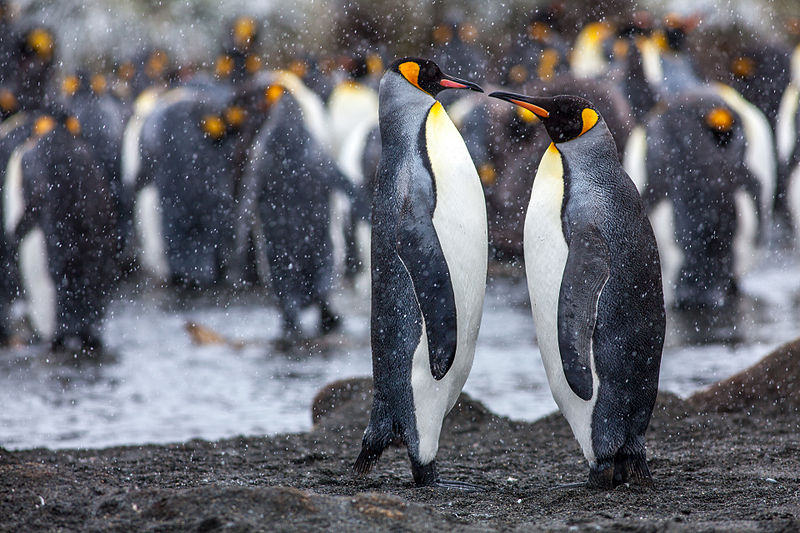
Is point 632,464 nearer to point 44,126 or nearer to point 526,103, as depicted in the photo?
point 526,103

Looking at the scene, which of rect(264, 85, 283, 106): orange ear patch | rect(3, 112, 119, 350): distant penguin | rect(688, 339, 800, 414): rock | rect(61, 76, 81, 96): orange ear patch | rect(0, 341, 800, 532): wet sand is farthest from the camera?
rect(61, 76, 81, 96): orange ear patch

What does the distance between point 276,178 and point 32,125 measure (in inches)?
84.8

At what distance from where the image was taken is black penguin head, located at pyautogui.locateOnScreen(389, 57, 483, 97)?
3559mm

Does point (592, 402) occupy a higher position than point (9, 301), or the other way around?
point (9, 301)

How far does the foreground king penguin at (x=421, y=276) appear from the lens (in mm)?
3412

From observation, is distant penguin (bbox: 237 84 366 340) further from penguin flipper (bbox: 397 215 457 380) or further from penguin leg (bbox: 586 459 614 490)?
penguin leg (bbox: 586 459 614 490)

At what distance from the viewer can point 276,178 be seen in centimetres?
758

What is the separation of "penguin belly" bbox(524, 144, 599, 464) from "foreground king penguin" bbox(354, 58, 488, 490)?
0.21 m

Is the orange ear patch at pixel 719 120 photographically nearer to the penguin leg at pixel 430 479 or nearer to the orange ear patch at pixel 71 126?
the orange ear patch at pixel 71 126

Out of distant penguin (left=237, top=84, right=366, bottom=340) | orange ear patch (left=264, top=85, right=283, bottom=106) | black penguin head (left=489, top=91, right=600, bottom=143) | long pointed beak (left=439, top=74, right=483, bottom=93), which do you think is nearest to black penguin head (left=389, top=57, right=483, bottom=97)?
long pointed beak (left=439, top=74, right=483, bottom=93)

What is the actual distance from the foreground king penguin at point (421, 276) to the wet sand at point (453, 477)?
216mm

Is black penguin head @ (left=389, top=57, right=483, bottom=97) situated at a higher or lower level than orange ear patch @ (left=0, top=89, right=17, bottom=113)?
lower

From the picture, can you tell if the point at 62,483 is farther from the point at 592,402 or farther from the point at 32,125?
the point at 32,125

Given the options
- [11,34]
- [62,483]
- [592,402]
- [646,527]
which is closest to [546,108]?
[592,402]
